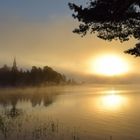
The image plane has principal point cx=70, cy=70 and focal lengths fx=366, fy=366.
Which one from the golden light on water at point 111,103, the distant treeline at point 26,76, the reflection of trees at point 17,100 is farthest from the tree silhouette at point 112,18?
the distant treeline at point 26,76

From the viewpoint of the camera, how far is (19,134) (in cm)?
2983

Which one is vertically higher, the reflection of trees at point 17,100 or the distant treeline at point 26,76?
the distant treeline at point 26,76

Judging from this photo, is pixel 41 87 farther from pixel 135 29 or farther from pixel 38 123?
pixel 135 29

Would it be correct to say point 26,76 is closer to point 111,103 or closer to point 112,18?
point 111,103

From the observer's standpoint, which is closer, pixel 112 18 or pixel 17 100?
pixel 112 18

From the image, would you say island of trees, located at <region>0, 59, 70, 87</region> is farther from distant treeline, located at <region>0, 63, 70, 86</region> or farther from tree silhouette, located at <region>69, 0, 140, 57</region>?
tree silhouette, located at <region>69, 0, 140, 57</region>

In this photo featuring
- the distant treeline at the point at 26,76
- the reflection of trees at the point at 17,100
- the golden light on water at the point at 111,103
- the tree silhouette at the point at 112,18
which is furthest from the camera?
the distant treeline at the point at 26,76

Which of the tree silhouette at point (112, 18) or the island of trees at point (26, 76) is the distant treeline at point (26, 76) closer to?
the island of trees at point (26, 76)

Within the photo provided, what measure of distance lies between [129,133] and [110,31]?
12.1m

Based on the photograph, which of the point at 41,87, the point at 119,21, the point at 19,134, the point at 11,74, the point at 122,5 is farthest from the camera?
the point at 41,87

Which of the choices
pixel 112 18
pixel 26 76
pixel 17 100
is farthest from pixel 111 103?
pixel 26 76

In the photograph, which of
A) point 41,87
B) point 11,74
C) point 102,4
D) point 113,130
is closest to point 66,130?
point 113,130

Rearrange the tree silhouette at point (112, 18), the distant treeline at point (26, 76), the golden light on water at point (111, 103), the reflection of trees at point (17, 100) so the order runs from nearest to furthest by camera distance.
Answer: the tree silhouette at point (112, 18)
the reflection of trees at point (17, 100)
the golden light on water at point (111, 103)
the distant treeline at point (26, 76)

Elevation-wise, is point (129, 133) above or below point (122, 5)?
below
